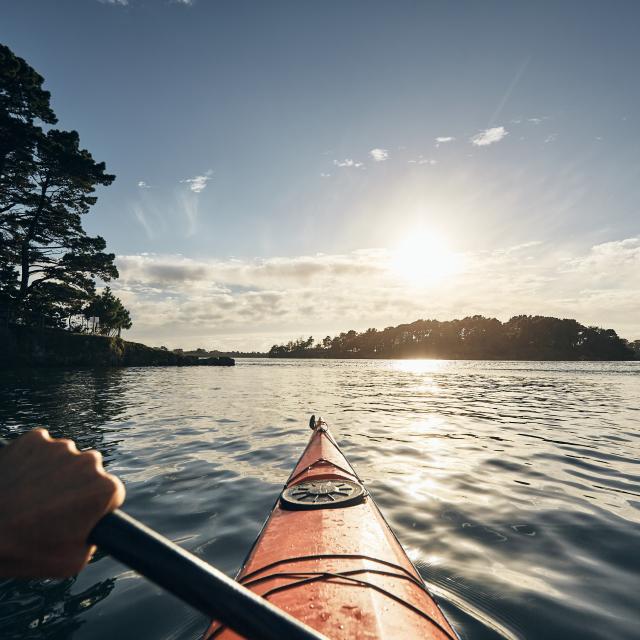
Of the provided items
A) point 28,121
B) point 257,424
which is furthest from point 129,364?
point 257,424

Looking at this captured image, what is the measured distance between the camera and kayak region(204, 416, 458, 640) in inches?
81.9

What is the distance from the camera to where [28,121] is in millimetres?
26469

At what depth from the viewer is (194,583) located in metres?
0.96

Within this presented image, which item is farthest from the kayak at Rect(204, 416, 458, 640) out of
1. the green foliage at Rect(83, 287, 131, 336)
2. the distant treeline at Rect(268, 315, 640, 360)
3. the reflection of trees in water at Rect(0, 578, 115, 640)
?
the distant treeline at Rect(268, 315, 640, 360)

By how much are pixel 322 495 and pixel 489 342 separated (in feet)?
581

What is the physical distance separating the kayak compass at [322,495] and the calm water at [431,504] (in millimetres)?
850

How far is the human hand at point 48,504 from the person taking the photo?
866mm

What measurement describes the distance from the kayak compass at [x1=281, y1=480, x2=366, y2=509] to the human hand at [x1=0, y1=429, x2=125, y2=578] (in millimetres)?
3007

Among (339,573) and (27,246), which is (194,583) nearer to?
(339,573)

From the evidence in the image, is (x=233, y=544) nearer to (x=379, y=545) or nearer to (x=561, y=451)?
(x=379, y=545)

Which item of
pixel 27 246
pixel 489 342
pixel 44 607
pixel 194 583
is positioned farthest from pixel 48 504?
pixel 489 342

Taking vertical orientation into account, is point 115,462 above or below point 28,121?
below

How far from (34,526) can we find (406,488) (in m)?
6.02

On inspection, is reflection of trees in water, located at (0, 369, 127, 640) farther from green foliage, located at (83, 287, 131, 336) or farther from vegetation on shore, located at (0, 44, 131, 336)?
green foliage, located at (83, 287, 131, 336)
